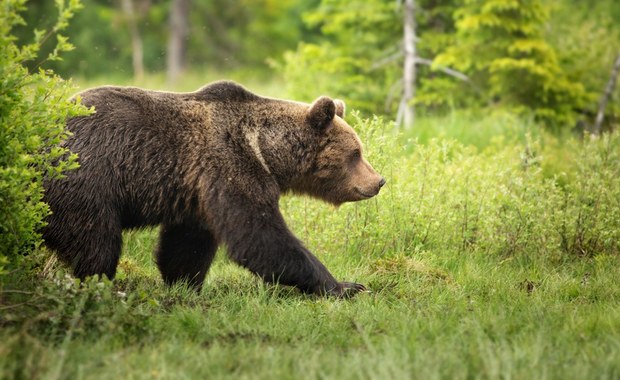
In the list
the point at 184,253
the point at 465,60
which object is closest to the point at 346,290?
the point at 184,253

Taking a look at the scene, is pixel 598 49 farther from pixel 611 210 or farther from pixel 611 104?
pixel 611 210

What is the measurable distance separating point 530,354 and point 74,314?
248 centimetres

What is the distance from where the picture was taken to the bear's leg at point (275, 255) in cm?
510

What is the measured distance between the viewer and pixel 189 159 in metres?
5.29

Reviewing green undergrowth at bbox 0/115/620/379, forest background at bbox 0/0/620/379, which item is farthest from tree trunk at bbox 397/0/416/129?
green undergrowth at bbox 0/115/620/379

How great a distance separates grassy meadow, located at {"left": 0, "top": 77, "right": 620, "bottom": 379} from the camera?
Answer: 12.2 feet

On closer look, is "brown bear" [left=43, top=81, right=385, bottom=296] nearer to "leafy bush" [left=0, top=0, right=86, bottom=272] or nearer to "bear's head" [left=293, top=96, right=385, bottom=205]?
"bear's head" [left=293, top=96, right=385, bottom=205]

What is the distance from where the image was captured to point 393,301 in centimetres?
548

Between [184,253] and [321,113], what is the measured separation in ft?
5.15

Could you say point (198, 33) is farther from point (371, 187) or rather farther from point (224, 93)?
point (371, 187)

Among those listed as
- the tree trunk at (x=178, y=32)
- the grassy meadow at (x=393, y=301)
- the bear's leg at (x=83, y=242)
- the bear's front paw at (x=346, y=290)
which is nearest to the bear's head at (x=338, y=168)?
the grassy meadow at (x=393, y=301)

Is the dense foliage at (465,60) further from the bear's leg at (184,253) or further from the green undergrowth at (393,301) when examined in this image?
the bear's leg at (184,253)

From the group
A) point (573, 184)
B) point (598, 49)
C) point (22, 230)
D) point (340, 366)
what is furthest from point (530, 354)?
point (598, 49)

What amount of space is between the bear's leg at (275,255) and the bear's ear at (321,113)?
95cm
